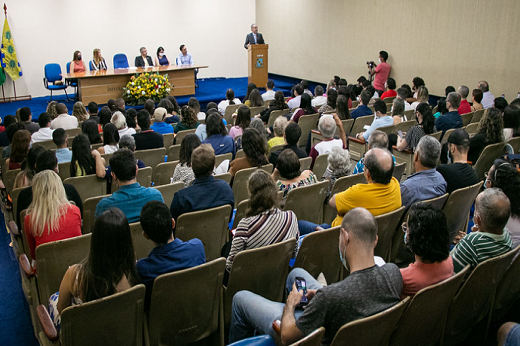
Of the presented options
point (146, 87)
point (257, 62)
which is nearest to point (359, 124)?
point (146, 87)

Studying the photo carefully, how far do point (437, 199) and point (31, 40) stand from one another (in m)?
12.4

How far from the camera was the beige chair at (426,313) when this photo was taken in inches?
87.1

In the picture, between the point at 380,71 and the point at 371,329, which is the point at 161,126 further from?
the point at 380,71

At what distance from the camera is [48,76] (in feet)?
39.6

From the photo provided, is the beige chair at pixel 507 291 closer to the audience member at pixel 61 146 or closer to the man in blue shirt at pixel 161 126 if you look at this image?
the audience member at pixel 61 146

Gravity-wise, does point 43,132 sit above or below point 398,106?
below

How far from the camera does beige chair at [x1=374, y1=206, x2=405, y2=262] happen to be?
314 cm

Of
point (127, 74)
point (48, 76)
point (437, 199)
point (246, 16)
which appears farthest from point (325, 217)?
point (246, 16)

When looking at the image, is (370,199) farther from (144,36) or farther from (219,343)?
(144,36)

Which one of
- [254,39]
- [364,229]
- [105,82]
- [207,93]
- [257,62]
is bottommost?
[364,229]

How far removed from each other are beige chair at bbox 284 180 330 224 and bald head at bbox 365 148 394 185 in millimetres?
574

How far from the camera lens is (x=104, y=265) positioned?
7.60 ft

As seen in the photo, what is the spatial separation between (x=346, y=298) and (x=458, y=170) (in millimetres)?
2363

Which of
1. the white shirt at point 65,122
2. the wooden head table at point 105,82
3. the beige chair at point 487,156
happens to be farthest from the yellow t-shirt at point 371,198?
the wooden head table at point 105,82
